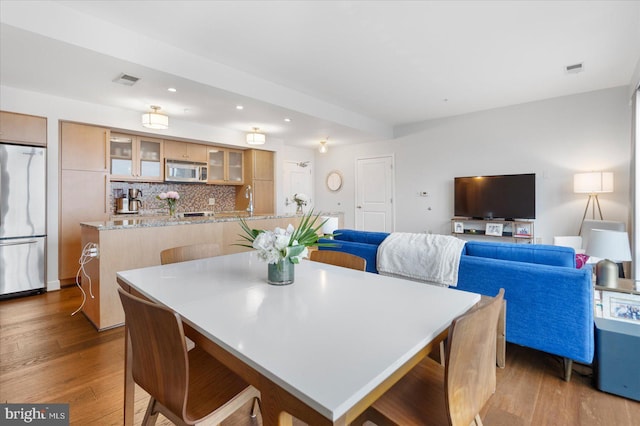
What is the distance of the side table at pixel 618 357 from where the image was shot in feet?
5.53

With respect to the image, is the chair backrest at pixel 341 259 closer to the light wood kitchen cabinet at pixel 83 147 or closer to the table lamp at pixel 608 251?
the table lamp at pixel 608 251

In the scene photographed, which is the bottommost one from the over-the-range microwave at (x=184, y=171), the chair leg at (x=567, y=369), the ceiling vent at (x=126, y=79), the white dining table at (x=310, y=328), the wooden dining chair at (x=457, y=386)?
the chair leg at (x=567, y=369)

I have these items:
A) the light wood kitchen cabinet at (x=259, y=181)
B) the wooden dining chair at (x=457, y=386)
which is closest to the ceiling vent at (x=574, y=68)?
the wooden dining chair at (x=457, y=386)

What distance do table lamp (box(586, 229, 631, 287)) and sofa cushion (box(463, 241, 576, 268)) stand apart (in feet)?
0.79

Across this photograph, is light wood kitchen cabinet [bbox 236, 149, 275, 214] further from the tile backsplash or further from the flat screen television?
the flat screen television

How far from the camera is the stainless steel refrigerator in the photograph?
133 inches

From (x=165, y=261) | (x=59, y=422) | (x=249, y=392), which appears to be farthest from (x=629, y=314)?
(x=59, y=422)

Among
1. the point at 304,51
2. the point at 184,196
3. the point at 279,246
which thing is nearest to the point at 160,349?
the point at 279,246

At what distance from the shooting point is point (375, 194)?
22.0 ft

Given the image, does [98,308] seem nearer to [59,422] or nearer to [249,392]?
[59,422]

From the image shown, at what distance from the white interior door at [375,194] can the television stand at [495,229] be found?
1.42 m

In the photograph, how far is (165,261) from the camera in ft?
6.34

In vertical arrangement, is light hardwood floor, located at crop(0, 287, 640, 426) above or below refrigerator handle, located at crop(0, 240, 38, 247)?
below

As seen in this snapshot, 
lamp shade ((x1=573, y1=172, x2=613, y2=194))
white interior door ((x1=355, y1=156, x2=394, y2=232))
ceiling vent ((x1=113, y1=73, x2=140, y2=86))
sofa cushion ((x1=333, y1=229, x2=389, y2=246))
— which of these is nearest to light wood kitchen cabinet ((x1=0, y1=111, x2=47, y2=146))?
ceiling vent ((x1=113, y1=73, x2=140, y2=86))
